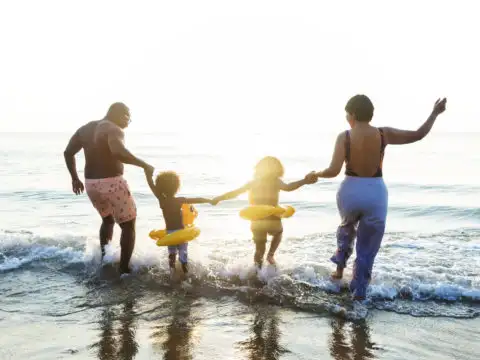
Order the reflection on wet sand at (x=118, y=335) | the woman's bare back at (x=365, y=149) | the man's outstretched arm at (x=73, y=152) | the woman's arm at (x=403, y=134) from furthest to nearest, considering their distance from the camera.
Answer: the man's outstretched arm at (x=73, y=152), the woman's arm at (x=403, y=134), the woman's bare back at (x=365, y=149), the reflection on wet sand at (x=118, y=335)

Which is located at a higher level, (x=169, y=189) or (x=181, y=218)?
(x=169, y=189)

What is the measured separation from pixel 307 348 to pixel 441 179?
22.9 metres

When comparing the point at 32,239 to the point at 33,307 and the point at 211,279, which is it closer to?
the point at 33,307

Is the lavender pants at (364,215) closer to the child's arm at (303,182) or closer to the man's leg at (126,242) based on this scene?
the child's arm at (303,182)

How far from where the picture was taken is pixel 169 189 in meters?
6.22

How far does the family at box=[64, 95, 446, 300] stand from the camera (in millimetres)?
5133

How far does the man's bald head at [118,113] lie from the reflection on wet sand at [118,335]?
2377 mm

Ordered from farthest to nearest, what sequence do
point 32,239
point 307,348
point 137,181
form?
point 137,181 < point 32,239 < point 307,348

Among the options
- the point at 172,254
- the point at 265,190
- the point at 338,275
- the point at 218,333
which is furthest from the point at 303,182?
the point at 218,333

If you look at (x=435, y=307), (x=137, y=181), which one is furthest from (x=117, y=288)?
(x=137, y=181)

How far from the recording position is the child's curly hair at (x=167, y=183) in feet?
20.3

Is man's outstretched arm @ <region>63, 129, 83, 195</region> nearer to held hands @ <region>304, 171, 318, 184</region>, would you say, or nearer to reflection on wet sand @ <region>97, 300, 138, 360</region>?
reflection on wet sand @ <region>97, 300, 138, 360</region>

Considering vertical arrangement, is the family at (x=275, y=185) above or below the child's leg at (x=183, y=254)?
above

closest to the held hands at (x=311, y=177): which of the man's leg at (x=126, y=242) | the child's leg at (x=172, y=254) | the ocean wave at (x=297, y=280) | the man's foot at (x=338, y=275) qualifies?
the man's foot at (x=338, y=275)
